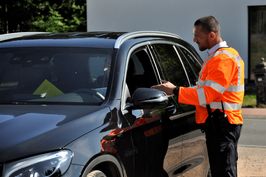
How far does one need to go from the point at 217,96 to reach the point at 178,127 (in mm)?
535

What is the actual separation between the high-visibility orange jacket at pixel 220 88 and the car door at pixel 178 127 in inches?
11.8

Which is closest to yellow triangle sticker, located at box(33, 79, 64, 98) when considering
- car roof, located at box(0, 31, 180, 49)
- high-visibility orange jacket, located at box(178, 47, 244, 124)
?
car roof, located at box(0, 31, 180, 49)

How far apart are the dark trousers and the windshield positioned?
1000 millimetres

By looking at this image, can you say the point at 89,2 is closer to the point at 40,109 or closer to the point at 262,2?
the point at 262,2

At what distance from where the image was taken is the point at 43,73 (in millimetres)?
4219

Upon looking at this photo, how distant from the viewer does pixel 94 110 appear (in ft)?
11.8

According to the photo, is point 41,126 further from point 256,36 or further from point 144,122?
point 256,36

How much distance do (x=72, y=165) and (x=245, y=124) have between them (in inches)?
370

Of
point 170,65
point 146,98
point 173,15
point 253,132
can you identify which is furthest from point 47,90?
point 173,15

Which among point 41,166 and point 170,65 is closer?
point 41,166

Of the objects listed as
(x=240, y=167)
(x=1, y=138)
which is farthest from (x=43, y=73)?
(x=240, y=167)

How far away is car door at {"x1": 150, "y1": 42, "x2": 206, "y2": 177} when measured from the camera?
14.9ft

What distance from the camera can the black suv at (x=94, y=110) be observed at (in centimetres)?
311

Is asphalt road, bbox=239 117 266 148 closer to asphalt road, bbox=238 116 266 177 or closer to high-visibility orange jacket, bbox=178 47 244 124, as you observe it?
asphalt road, bbox=238 116 266 177
